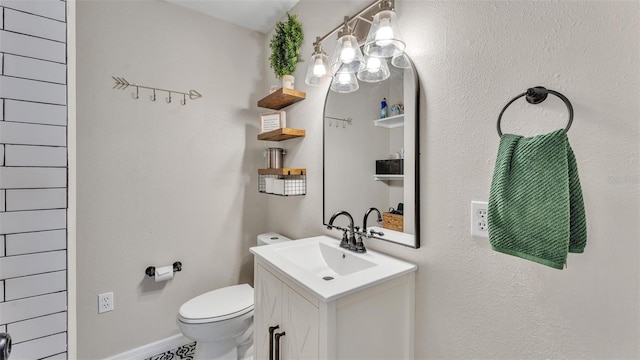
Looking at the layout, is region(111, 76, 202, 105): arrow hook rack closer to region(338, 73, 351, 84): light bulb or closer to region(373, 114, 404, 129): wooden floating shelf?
region(338, 73, 351, 84): light bulb

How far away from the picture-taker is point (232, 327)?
1.54m

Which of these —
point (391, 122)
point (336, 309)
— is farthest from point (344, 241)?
point (391, 122)

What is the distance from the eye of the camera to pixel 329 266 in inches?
56.2

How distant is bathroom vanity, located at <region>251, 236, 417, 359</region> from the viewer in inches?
35.9

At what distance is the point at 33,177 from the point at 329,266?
117 cm

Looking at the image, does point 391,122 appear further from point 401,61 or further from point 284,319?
point 284,319

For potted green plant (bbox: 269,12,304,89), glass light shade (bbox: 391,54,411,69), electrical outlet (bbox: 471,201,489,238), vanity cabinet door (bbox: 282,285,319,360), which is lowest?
vanity cabinet door (bbox: 282,285,319,360)

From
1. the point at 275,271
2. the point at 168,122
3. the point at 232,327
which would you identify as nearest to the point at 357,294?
the point at 275,271

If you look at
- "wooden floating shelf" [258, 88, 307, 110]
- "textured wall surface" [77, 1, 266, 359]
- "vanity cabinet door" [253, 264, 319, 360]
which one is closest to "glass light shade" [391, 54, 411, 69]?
"wooden floating shelf" [258, 88, 307, 110]

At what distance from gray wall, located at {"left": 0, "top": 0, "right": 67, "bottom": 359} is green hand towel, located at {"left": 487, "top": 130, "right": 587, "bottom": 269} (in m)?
1.26

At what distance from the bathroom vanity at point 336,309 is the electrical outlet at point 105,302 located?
1.04 meters

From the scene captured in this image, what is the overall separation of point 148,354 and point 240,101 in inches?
74.2

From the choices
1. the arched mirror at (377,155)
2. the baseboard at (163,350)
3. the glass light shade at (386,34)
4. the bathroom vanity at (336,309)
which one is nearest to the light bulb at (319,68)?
the arched mirror at (377,155)

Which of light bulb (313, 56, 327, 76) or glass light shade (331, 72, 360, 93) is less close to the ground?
light bulb (313, 56, 327, 76)
